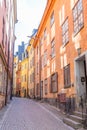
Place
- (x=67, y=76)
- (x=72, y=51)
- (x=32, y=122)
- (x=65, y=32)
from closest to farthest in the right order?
(x=32, y=122), (x=72, y=51), (x=67, y=76), (x=65, y=32)

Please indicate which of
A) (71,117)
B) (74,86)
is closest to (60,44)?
(74,86)

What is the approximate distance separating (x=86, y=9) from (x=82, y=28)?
3.16 ft

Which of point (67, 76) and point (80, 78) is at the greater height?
point (67, 76)

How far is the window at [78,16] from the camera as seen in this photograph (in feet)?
39.3

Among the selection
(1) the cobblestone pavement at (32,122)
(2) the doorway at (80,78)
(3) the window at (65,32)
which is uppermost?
(3) the window at (65,32)

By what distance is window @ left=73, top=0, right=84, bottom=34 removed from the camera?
11977 millimetres

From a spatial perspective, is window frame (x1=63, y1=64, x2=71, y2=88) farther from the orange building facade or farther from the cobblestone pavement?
the cobblestone pavement

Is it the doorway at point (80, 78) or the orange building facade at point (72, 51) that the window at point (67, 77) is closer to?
the orange building facade at point (72, 51)

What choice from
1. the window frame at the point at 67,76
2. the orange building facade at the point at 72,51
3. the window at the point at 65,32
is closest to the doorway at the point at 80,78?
the orange building facade at the point at 72,51

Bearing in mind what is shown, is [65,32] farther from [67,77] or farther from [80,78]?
[80,78]

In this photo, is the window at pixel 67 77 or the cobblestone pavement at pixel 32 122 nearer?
the cobblestone pavement at pixel 32 122

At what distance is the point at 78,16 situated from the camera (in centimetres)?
1242

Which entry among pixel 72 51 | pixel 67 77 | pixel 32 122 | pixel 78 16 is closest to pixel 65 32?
pixel 72 51

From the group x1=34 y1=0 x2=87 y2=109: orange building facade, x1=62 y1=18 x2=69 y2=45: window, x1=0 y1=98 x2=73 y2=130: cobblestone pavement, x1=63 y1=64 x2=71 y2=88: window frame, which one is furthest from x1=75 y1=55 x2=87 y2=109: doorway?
x1=62 y1=18 x2=69 y2=45: window
